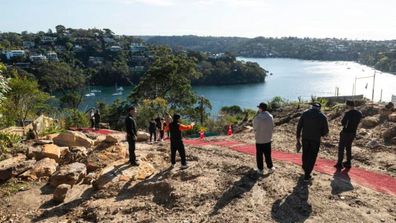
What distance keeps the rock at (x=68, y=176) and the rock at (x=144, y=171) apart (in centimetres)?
140

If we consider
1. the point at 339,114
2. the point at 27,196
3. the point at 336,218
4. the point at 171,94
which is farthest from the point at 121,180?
the point at 171,94

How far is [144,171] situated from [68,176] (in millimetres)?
1705

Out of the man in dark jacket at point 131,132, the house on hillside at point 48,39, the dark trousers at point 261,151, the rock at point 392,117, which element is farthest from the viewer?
the house on hillside at point 48,39

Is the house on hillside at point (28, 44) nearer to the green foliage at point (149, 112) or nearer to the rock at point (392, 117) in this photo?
the green foliage at point (149, 112)

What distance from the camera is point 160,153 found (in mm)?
11375

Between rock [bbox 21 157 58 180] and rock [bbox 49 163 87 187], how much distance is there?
0.70 metres

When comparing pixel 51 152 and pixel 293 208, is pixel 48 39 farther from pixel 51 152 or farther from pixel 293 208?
pixel 293 208

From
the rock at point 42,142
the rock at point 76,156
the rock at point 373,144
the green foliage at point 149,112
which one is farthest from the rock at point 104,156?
the green foliage at point 149,112

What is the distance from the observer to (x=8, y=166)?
34.3 ft

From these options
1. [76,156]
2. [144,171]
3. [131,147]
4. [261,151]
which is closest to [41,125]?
[76,156]

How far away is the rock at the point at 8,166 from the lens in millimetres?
10258

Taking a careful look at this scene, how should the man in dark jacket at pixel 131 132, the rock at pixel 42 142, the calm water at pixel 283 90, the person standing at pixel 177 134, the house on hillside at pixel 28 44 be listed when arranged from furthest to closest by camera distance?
the house on hillside at pixel 28 44, the calm water at pixel 283 90, the rock at pixel 42 142, the man in dark jacket at pixel 131 132, the person standing at pixel 177 134

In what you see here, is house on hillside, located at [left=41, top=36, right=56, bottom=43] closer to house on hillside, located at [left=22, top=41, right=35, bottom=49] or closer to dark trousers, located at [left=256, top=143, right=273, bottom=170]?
house on hillside, located at [left=22, top=41, right=35, bottom=49]

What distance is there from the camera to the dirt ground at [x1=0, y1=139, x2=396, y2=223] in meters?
6.91
